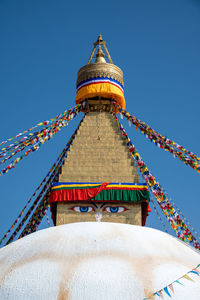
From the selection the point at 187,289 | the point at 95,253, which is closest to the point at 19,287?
the point at 95,253

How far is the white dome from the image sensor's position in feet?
7.67

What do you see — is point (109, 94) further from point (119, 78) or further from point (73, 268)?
point (73, 268)

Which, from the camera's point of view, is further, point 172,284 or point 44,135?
point 44,135

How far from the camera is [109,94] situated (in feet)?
37.4

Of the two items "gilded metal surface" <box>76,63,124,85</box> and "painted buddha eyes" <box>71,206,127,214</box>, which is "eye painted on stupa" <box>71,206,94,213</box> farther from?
"gilded metal surface" <box>76,63,124,85</box>

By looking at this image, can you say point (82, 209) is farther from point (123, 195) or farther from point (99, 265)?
point (99, 265)

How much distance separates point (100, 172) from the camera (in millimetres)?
9727

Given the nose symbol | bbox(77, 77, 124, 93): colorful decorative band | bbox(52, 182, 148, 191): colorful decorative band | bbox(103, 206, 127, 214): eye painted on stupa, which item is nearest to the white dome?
the nose symbol

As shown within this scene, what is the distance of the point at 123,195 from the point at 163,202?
1546 millimetres

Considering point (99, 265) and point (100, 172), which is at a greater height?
point (100, 172)

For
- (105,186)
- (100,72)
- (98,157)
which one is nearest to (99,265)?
(105,186)

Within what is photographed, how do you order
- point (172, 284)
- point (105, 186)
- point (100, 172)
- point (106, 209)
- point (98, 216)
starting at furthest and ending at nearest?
point (100, 172)
point (105, 186)
point (106, 209)
point (98, 216)
point (172, 284)

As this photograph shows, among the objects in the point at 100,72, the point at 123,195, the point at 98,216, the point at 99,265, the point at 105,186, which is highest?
the point at 100,72

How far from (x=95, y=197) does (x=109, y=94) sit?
12.4 feet
